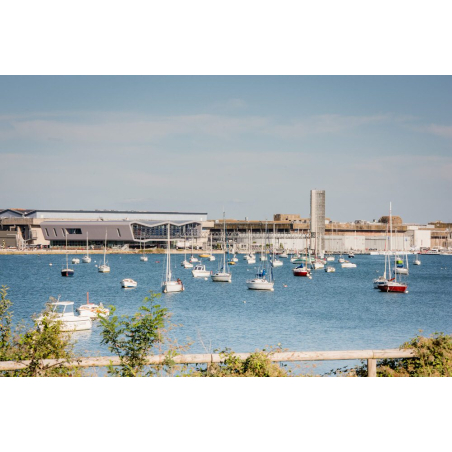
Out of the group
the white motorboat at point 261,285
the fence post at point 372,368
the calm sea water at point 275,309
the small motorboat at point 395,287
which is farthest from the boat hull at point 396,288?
the fence post at point 372,368

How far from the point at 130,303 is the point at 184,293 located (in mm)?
5781

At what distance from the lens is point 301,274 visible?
179ft

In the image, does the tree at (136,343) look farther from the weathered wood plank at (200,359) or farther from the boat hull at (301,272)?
the boat hull at (301,272)

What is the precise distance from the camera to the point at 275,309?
29875 millimetres

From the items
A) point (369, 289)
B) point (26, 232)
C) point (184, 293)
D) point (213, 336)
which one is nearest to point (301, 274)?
point (369, 289)

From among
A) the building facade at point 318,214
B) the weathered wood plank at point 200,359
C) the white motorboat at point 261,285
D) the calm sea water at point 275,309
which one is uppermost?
the building facade at point 318,214

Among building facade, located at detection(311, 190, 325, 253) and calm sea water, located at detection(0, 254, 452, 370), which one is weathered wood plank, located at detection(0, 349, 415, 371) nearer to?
calm sea water, located at detection(0, 254, 452, 370)

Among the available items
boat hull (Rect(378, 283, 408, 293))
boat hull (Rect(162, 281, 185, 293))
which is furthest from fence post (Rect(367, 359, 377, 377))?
boat hull (Rect(378, 283, 408, 293))

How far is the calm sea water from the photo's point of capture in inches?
779

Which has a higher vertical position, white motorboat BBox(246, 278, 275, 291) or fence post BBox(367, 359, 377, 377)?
fence post BBox(367, 359, 377, 377)

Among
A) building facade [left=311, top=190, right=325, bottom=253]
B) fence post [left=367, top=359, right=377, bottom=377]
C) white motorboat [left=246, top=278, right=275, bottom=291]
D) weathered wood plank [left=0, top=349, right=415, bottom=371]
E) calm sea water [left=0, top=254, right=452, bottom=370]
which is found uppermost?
building facade [left=311, top=190, right=325, bottom=253]

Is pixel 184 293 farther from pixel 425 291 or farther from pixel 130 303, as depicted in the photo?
pixel 425 291

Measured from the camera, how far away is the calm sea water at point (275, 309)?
1978cm
